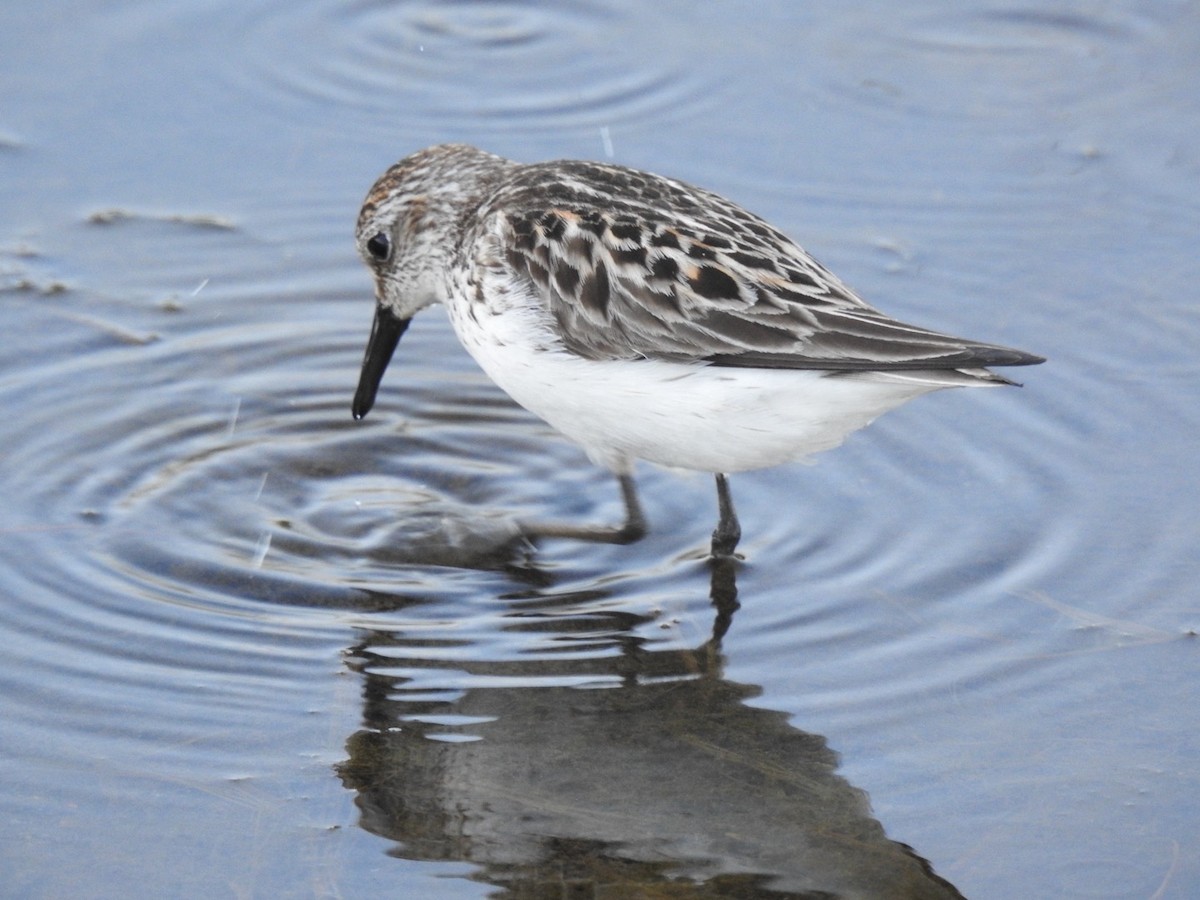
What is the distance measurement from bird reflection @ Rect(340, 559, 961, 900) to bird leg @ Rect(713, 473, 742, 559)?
0.58 metres

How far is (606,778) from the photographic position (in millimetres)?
5750

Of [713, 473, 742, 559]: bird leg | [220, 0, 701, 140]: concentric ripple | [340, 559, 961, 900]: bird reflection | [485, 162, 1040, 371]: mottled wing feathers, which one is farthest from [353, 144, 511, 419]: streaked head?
[220, 0, 701, 140]: concentric ripple

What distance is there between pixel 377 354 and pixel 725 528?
1.96m

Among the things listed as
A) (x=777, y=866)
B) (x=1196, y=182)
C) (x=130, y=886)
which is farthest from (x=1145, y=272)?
(x=130, y=886)

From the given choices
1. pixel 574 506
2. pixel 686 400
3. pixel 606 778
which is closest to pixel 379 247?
pixel 574 506

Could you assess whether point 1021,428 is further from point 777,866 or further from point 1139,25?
point 1139,25

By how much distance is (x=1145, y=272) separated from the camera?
8.97 m

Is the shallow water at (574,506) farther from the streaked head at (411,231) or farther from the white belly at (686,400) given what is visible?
the white belly at (686,400)

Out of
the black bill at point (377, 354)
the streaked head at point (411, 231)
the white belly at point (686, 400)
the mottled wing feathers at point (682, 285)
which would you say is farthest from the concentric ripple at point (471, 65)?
the white belly at point (686, 400)

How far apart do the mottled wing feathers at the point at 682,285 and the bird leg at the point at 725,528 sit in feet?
2.74

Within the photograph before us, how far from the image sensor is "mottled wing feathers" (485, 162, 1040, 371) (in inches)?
252

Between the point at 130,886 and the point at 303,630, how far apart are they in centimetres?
158

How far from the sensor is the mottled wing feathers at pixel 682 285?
252 inches

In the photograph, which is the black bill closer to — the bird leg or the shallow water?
the shallow water
